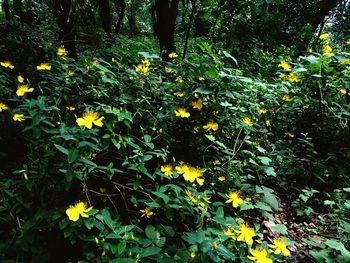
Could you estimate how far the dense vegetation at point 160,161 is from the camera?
3.93 ft

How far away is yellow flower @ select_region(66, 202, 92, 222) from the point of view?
1.07 m

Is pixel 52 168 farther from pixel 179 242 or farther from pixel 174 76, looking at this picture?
pixel 174 76

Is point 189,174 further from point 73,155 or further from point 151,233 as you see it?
point 73,155

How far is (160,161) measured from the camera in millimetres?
1635

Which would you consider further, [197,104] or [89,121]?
[197,104]

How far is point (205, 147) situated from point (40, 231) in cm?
102

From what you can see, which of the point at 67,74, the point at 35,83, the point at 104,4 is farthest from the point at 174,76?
the point at 104,4

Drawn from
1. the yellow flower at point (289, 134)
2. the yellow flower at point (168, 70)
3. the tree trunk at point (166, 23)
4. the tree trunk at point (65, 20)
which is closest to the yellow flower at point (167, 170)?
the yellow flower at point (168, 70)

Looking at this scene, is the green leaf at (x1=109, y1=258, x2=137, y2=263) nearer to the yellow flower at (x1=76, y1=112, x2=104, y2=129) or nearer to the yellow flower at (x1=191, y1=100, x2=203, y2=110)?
the yellow flower at (x1=76, y1=112, x2=104, y2=129)

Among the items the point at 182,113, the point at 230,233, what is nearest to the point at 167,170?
the point at 182,113

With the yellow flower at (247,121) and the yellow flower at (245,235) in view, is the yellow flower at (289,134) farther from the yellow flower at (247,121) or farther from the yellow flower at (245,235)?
the yellow flower at (245,235)

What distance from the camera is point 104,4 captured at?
319 inches

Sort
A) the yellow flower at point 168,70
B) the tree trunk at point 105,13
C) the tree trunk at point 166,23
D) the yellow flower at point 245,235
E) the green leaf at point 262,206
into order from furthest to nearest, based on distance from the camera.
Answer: the tree trunk at point 105,13 < the tree trunk at point 166,23 < the yellow flower at point 168,70 < the green leaf at point 262,206 < the yellow flower at point 245,235

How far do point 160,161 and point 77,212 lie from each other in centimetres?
64
